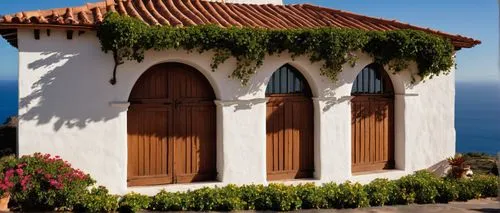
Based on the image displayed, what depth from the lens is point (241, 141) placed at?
39.2 ft

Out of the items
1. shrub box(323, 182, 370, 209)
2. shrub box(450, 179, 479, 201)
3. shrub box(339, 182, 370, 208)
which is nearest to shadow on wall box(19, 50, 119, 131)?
shrub box(323, 182, 370, 209)

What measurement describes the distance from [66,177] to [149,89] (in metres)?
2.71

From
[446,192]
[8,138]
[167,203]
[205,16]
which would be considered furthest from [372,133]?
[8,138]

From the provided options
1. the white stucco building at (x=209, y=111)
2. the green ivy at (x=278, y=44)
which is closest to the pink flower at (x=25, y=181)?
the white stucco building at (x=209, y=111)

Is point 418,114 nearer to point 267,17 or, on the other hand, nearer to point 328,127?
point 328,127

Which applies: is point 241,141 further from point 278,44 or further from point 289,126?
point 278,44

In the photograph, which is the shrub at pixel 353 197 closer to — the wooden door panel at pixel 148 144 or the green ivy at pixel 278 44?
the green ivy at pixel 278 44

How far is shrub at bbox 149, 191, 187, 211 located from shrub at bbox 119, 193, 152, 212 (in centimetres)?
13

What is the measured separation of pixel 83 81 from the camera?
10.6 metres

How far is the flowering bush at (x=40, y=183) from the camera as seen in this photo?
958 cm

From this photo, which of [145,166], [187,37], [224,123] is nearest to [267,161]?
[224,123]

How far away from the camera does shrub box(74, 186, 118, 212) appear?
1005cm

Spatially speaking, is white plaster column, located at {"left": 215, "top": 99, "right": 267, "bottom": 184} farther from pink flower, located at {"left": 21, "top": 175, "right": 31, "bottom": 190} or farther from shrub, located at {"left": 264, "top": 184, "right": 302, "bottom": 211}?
pink flower, located at {"left": 21, "top": 175, "right": 31, "bottom": 190}

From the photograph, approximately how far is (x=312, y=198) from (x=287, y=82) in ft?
9.87
